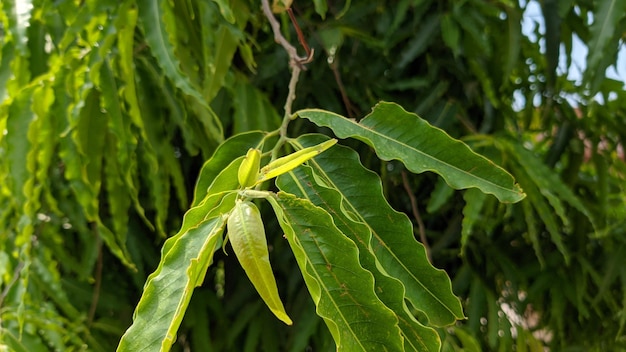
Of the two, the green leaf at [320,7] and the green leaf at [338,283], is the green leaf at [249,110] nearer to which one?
the green leaf at [320,7]

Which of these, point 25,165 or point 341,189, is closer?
point 341,189

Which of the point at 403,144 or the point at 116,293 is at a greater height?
the point at 403,144

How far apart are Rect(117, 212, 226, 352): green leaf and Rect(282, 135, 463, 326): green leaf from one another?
10 centimetres

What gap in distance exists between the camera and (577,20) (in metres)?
0.91

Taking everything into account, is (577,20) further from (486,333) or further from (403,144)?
(403,144)

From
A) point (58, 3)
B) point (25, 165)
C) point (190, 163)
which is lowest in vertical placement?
point (190, 163)

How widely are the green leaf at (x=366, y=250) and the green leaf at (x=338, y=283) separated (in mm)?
25

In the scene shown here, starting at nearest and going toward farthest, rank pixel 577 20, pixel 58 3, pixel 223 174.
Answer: pixel 223 174 → pixel 58 3 → pixel 577 20

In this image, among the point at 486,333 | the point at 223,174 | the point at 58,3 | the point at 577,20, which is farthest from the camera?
the point at 486,333

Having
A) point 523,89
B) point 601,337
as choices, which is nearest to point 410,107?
point 523,89

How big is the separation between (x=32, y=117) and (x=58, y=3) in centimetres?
11

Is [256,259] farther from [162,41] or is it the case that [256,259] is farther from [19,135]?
[19,135]

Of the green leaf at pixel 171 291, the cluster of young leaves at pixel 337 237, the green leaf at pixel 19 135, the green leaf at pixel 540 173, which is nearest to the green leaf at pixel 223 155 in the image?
the cluster of young leaves at pixel 337 237

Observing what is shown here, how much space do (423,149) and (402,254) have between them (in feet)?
0.24
